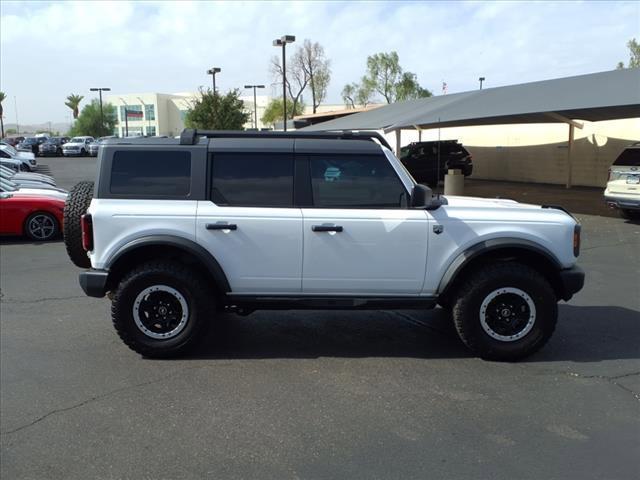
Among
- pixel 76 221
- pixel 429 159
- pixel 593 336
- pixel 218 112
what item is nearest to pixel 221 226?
pixel 76 221

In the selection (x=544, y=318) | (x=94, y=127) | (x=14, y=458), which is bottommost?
(x=14, y=458)

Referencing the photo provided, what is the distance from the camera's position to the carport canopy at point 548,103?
1403 cm

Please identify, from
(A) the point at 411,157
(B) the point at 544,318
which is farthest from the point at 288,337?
(A) the point at 411,157

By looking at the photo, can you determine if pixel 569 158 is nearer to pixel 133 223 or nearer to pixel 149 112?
pixel 133 223

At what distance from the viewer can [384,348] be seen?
210 inches

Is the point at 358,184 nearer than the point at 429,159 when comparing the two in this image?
Yes

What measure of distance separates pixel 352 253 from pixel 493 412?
166cm

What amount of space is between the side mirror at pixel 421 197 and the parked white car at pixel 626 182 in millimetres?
9630

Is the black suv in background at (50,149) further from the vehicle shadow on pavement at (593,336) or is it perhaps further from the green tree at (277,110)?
the vehicle shadow on pavement at (593,336)

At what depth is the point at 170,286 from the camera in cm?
494

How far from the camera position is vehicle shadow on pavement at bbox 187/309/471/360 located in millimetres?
5238

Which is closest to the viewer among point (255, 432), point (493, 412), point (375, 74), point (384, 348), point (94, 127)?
point (255, 432)

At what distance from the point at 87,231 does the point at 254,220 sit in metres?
1.40

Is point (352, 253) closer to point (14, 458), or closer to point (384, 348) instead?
point (384, 348)
